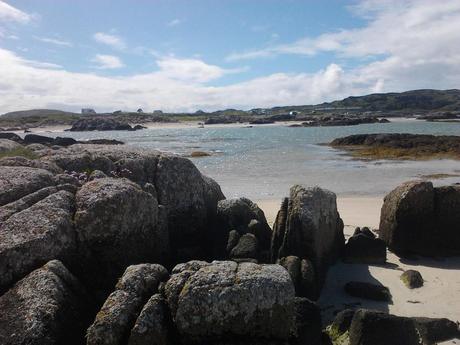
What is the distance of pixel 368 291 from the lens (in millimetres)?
9922

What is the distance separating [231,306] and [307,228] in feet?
14.0

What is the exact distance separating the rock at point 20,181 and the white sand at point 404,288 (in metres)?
6.10

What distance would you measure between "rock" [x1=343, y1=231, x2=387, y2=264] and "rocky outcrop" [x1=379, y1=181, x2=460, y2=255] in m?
0.84

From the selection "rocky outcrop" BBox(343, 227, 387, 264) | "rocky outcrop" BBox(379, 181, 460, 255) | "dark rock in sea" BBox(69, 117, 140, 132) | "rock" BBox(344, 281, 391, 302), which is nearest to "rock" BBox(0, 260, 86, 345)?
"rock" BBox(344, 281, 391, 302)

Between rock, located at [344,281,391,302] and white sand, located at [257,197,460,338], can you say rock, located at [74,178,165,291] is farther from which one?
rock, located at [344,281,391,302]

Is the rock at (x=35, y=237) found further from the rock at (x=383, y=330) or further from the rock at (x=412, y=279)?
the rock at (x=412, y=279)

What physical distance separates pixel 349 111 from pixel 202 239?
191919 millimetres

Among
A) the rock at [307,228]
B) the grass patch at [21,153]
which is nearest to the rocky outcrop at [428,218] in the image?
the rock at [307,228]

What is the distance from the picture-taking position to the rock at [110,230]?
331 inches

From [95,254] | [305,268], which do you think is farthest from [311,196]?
[95,254]

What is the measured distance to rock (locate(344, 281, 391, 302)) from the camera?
9.75 meters

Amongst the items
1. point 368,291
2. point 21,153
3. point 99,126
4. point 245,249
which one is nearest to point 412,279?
point 368,291

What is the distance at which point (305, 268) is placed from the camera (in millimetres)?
9742

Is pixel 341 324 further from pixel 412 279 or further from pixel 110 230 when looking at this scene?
pixel 110 230
